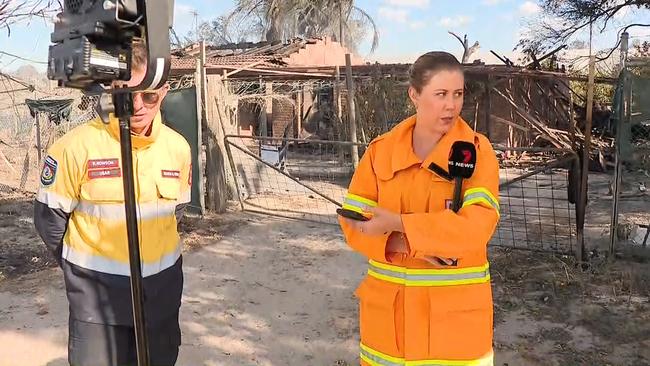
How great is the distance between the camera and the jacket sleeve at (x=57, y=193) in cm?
213

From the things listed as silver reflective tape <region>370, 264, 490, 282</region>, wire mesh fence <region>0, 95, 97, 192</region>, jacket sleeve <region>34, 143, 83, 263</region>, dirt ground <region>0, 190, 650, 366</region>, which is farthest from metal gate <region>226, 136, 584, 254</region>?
jacket sleeve <region>34, 143, 83, 263</region>

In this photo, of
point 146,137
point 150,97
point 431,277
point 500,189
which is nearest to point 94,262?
point 146,137

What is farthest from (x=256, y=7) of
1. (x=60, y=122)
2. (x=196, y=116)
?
(x=196, y=116)

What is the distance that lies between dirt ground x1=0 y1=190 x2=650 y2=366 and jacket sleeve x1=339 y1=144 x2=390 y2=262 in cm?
203

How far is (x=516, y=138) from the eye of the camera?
16.8 metres

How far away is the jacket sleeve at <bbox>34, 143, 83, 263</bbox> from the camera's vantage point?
213cm

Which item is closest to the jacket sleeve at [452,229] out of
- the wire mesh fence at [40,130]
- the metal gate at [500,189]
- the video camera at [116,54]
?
the video camera at [116,54]

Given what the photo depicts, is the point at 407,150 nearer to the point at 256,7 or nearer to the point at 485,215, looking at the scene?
the point at 485,215

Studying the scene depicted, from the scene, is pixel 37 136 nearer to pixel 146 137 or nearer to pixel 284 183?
pixel 284 183

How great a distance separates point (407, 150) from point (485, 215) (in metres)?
0.34

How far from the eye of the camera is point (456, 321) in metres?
1.84

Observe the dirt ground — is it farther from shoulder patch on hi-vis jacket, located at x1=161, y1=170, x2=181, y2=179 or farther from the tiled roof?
the tiled roof

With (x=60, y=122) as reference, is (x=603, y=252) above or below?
below

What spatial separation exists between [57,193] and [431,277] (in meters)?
1.40
